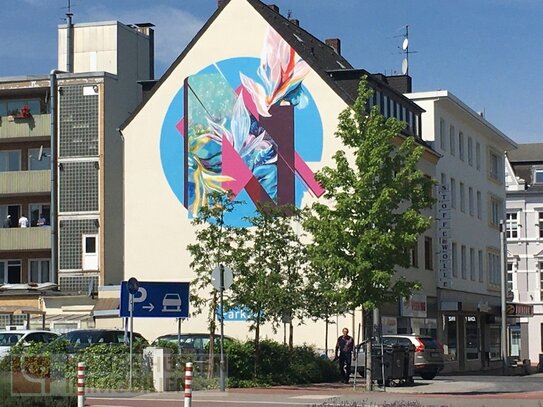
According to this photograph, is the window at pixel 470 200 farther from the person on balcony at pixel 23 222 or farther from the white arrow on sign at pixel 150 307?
the white arrow on sign at pixel 150 307

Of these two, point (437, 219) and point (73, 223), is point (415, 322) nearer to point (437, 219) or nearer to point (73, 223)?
point (437, 219)

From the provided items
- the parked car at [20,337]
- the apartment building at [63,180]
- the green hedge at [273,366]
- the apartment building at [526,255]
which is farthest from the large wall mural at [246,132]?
the apartment building at [526,255]

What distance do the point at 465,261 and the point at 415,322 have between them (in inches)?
422

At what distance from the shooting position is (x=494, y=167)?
7544cm

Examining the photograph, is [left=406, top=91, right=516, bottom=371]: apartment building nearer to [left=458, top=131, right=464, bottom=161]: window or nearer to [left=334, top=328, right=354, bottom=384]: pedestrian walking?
[left=458, top=131, right=464, bottom=161]: window

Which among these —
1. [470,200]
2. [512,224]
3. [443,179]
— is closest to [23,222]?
[443,179]

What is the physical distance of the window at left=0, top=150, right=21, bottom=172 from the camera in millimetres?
64438

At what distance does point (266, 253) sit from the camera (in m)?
36.3

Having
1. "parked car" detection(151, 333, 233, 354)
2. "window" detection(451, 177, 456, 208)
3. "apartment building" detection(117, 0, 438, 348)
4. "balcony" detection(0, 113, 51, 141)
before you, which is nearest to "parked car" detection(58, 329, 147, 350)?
"parked car" detection(151, 333, 233, 354)

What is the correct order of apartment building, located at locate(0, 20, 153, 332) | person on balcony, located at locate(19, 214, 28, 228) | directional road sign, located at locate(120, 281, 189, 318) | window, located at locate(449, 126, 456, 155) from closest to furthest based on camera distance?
directional road sign, located at locate(120, 281, 189, 318) < apartment building, located at locate(0, 20, 153, 332) < person on balcony, located at locate(19, 214, 28, 228) < window, located at locate(449, 126, 456, 155)

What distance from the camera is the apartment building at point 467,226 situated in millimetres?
61562

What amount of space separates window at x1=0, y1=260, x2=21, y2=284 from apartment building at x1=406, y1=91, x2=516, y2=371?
71.6ft

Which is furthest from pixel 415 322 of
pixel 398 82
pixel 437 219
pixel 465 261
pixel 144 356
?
pixel 144 356

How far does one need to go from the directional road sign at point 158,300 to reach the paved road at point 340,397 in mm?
2666
